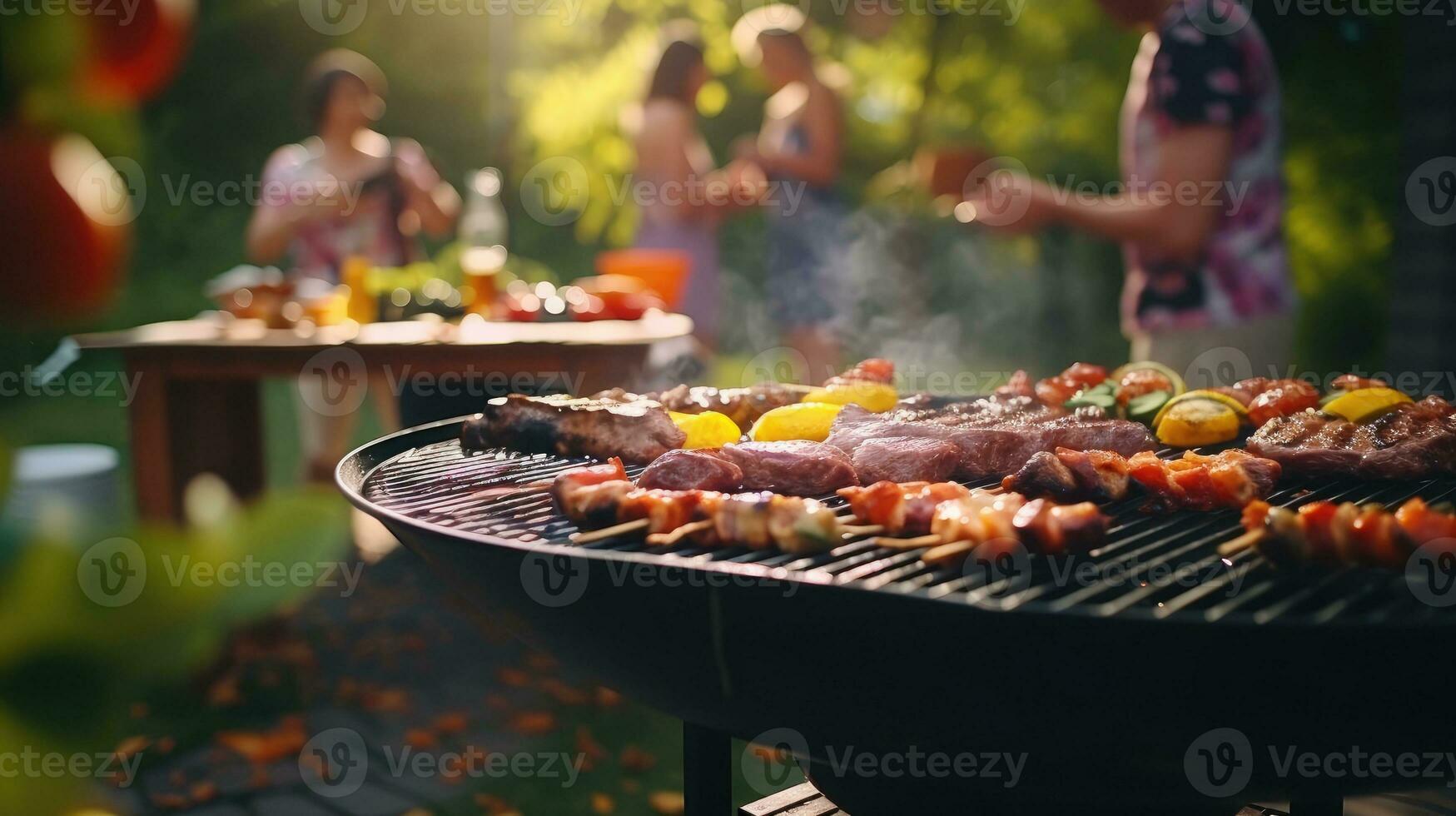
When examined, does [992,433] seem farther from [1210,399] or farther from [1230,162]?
[1230,162]

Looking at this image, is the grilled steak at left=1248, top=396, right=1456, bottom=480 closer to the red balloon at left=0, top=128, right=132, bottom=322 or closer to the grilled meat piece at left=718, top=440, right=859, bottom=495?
the grilled meat piece at left=718, top=440, right=859, bottom=495

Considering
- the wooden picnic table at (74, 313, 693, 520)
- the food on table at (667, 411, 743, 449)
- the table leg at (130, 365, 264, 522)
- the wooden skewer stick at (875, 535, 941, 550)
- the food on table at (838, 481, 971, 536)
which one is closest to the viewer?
the wooden skewer stick at (875, 535, 941, 550)

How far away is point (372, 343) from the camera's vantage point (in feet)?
15.9

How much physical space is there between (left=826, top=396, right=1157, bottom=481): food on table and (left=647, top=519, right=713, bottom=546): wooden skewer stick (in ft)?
2.41

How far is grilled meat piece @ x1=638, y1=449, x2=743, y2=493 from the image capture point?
240cm

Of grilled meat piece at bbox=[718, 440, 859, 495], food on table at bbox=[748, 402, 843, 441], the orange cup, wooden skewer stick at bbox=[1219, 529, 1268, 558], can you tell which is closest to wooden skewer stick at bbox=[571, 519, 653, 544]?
grilled meat piece at bbox=[718, 440, 859, 495]

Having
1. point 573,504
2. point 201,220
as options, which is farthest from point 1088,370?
point 201,220

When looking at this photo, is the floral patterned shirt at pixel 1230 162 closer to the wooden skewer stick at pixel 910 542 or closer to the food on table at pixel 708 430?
the food on table at pixel 708 430

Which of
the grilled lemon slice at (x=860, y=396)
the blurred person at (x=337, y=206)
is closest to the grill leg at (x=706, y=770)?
the grilled lemon slice at (x=860, y=396)

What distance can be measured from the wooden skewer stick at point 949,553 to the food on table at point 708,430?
117 centimetres

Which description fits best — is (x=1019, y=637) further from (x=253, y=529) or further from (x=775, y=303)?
(x=775, y=303)

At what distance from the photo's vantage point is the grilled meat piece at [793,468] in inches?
97.4

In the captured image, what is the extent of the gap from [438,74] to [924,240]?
34.8 feet

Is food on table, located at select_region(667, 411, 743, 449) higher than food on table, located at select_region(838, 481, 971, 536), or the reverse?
food on table, located at select_region(667, 411, 743, 449)
